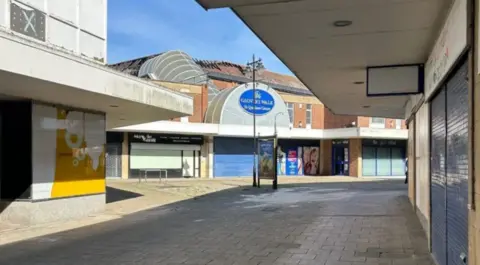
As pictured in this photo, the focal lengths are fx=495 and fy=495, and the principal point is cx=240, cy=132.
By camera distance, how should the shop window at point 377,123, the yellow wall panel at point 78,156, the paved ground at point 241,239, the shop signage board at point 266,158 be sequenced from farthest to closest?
the shop window at point 377,123
the shop signage board at point 266,158
the yellow wall panel at point 78,156
the paved ground at point 241,239

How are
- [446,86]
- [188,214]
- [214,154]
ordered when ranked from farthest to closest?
[214,154]
[188,214]
[446,86]

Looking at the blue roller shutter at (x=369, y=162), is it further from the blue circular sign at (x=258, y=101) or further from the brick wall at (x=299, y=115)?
the blue circular sign at (x=258, y=101)

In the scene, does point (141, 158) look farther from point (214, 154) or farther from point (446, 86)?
point (446, 86)

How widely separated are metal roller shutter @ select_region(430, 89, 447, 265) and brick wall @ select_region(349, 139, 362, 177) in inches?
1263

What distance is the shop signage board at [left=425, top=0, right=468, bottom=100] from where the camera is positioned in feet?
13.9

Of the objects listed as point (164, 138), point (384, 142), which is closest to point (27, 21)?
point (164, 138)

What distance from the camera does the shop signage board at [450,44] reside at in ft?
13.9

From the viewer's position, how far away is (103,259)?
25.2 feet

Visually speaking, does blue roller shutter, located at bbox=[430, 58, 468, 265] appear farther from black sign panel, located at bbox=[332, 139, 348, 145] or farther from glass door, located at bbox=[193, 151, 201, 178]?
black sign panel, located at bbox=[332, 139, 348, 145]

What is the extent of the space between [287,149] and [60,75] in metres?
33.1

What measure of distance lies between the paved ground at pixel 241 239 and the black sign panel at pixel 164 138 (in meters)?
19.9

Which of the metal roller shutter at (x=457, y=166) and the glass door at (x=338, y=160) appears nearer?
the metal roller shutter at (x=457, y=166)

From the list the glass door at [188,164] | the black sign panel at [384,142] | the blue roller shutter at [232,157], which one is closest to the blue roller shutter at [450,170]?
the glass door at [188,164]

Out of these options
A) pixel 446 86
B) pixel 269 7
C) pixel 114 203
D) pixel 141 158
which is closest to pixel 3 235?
pixel 114 203
